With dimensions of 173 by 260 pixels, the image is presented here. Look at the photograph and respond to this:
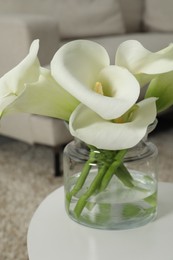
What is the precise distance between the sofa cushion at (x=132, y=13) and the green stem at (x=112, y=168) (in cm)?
222

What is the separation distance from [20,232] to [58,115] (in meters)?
0.80

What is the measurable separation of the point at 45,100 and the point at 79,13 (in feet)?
6.15

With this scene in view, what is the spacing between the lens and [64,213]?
32.5 inches

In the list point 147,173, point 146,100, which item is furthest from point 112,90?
point 147,173

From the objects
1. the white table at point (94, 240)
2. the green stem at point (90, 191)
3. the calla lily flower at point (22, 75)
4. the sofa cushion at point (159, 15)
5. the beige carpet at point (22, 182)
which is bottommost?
the beige carpet at point (22, 182)

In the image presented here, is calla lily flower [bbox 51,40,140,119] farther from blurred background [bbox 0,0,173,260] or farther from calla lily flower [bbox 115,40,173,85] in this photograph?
blurred background [bbox 0,0,173,260]

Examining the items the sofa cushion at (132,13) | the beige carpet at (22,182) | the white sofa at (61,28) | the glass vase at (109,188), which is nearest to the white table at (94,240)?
the glass vase at (109,188)

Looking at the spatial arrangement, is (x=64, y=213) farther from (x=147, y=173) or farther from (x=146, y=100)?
(x=146, y=100)

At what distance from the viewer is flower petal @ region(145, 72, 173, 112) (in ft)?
2.35

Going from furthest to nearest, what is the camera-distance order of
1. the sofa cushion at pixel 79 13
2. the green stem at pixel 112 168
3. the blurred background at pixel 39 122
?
the sofa cushion at pixel 79 13 → the blurred background at pixel 39 122 → the green stem at pixel 112 168

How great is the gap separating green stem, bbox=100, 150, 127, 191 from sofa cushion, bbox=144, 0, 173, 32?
2.25 metres

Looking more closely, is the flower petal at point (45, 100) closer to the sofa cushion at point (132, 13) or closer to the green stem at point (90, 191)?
the green stem at point (90, 191)

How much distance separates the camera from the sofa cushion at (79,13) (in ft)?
7.65

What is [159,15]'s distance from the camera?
2.83m
